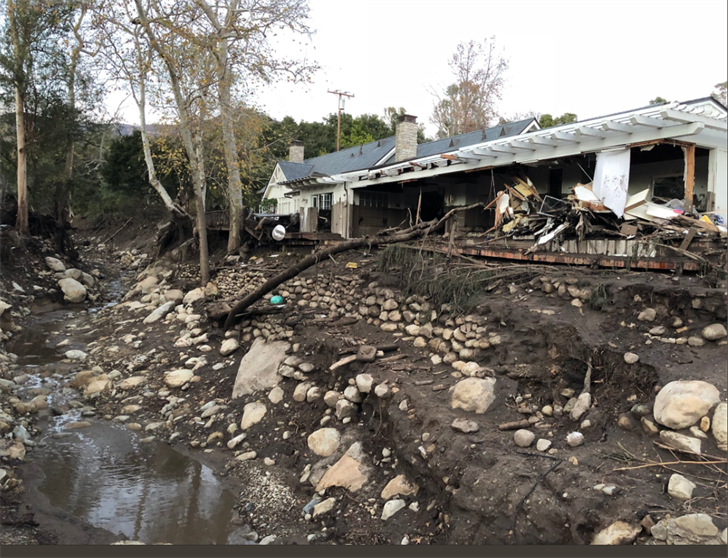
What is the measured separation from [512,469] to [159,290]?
12.7 meters

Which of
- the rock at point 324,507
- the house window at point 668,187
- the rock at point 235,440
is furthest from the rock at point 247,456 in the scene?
the house window at point 668,187

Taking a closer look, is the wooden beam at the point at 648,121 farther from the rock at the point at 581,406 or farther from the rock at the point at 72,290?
the rock at the point at 72,290

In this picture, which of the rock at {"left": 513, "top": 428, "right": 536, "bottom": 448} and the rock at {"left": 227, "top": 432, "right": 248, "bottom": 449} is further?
the rock at {"left": 227, "top": 432, "right": 248, "bottom": 449}

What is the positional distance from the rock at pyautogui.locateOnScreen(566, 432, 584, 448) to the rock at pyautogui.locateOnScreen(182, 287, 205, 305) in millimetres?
10158

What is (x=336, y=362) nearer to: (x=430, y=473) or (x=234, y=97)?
(x=430, y=473)

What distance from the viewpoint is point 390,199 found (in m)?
17.4

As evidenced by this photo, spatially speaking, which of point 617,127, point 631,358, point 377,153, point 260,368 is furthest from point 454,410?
point 377,153

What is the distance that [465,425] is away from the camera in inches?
199

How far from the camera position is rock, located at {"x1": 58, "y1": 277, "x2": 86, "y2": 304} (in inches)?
598

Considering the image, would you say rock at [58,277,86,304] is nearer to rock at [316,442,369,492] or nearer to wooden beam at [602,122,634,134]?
rock at [316,442,369,492]

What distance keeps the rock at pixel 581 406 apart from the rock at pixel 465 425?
94 centimetres

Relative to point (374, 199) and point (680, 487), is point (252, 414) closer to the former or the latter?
point (680, 487)

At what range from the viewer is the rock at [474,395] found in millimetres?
5438

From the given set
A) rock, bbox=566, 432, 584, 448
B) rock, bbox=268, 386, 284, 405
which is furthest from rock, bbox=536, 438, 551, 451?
rock, bbox=268, 386, 284, 405
